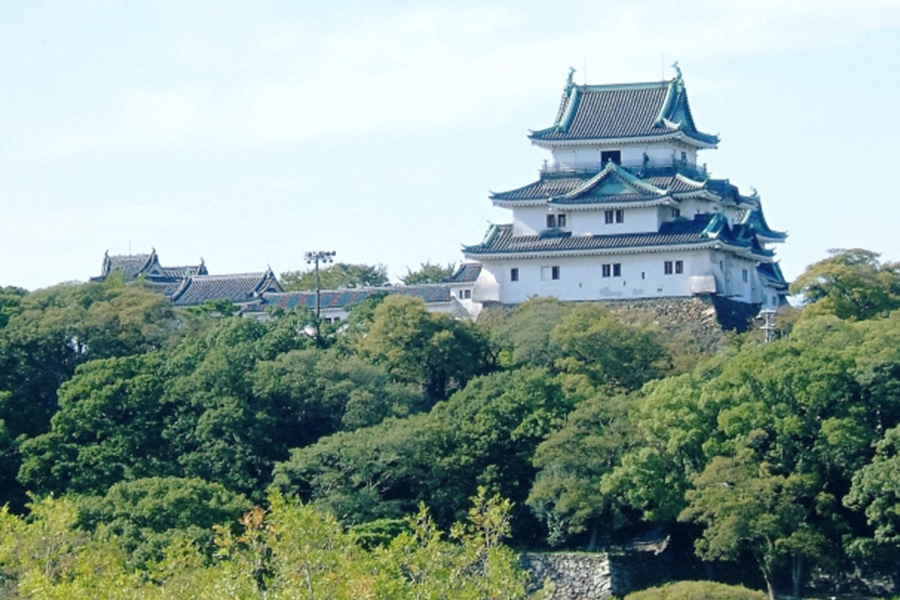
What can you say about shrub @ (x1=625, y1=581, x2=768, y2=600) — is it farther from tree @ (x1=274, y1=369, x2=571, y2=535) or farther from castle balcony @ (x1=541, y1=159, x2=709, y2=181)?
castle balcony @ (x1=541, y1=159, x2=709, y2=181)

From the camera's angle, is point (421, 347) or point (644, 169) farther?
point (644, 169)

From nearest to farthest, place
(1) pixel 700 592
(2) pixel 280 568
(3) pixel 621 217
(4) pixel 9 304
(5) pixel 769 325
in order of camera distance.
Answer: (2) pixel 280 568 → (1) pixel 700 592 → (5) pixel 769 325 → (4) pixel 9 304 → (3) pixel 621 217

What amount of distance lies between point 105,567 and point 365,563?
4.88 meters

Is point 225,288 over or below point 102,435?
over

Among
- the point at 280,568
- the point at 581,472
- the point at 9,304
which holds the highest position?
the point at 9,304

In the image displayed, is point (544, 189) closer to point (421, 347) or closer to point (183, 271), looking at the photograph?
point (421, 347)

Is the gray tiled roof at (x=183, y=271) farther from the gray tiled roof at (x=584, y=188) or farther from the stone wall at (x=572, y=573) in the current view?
the stone wall at (x=572, y=573)

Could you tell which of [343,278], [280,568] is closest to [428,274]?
[343,278]

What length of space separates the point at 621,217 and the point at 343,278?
25071mm

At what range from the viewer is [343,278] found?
80.3 m

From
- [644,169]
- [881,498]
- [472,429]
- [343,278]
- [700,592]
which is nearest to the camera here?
[700,592]

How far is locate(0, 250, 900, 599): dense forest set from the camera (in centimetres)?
4347

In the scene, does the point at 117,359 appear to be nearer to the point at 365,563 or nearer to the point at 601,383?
the point at 601,383

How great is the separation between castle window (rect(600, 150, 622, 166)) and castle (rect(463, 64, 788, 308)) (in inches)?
1.1
